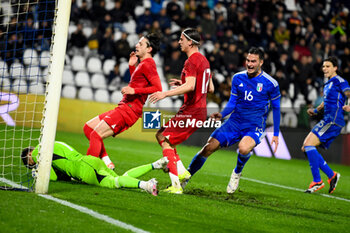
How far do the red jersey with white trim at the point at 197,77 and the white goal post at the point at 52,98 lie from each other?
171cm

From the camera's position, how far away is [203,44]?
53.2ft

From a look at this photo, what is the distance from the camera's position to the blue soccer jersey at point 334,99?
8.73 metres

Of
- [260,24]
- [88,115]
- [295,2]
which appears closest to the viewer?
[88,115]

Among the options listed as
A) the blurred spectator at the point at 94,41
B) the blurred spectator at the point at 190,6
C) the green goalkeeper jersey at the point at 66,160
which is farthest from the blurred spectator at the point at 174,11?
the green goalkeeper jersey at the point at 66,160

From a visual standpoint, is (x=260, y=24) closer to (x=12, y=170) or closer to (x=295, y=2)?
(x=295, y=2)

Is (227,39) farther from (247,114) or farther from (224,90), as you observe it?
(247,114)

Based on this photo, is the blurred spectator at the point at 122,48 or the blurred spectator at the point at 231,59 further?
the blurred spectator at the point at 231,59

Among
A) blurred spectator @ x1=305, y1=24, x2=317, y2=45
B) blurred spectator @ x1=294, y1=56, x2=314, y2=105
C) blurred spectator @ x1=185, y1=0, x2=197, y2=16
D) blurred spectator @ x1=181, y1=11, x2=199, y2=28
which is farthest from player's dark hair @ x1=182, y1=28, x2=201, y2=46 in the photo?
blurred spectator @ x1=305, y1=24, x2=317, y2=45

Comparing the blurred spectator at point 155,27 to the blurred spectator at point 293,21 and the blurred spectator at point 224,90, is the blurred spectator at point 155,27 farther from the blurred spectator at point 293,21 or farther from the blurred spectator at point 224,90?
the blurred spectator at point 293,21

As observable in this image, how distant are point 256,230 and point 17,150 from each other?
18.1 feet

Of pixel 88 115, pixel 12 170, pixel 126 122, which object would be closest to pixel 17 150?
pixel 12 170

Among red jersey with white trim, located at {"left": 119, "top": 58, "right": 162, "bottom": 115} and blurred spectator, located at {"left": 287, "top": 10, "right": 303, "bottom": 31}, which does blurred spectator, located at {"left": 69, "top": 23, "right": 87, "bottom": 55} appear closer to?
blurred spectator, located at {"left": 287, "top": 10, "right": 303, "bottom": 31}

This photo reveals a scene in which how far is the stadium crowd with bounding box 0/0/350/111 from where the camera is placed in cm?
1493

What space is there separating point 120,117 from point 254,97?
6.11 ft
